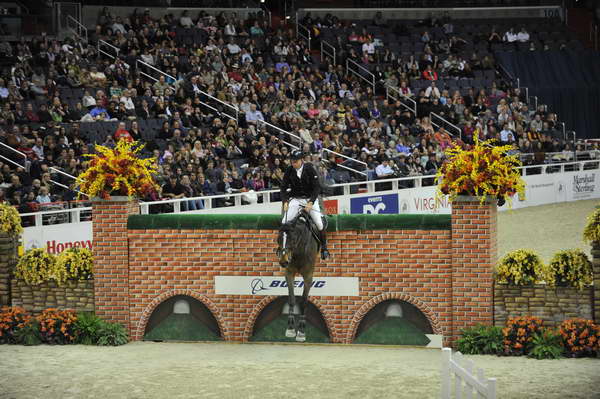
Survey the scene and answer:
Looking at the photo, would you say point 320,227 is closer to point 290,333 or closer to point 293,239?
point 293,239

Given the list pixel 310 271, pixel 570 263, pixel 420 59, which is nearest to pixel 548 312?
pixel 570 263

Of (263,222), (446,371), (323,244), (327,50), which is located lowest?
(446,371)

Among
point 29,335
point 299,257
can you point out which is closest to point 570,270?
point 299,257

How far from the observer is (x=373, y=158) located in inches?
1130

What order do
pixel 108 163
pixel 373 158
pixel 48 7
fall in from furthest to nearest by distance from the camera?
pixel 48 7 < pixel 373 158 < pixel 108 163

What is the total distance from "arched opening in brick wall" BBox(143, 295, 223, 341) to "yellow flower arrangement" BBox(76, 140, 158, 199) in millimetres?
1734

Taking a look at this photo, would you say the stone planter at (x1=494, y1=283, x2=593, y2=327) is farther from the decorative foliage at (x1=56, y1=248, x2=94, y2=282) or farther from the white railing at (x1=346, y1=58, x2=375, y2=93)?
the white railing at (x1=346, y1=58, x2=375, y2=93)

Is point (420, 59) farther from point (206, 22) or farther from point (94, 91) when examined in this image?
point (94, 91)

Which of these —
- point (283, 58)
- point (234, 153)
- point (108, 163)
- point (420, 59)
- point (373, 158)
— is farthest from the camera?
point (420, 59)

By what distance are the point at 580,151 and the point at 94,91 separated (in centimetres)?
1699

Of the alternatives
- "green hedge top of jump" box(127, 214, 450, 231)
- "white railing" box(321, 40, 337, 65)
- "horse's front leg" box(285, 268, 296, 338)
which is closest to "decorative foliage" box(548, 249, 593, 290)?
"green hedge top of jump" box(127, 214, 450, 231)

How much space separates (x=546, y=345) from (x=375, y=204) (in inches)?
571

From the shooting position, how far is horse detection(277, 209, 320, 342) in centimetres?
1326

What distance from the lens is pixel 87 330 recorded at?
14375 mm
